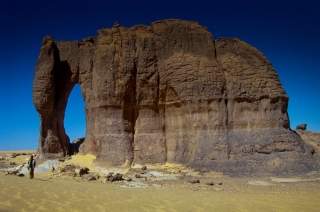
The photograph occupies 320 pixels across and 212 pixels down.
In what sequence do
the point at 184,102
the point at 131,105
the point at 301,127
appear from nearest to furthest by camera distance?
1. the point at 184,102
2. the point at 131,105
3. the point at 301,127

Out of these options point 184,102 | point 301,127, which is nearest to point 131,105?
point 184,102

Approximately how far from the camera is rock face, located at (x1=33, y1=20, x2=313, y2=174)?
18.2 metres

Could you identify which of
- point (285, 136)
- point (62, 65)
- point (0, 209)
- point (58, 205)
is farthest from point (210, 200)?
point (62, 65)

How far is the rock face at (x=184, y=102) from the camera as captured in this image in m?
18.2

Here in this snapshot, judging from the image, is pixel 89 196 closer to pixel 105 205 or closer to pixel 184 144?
pixel 105 205

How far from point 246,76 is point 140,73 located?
6.24 metres

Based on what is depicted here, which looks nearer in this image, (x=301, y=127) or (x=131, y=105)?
(x=131, y=105)

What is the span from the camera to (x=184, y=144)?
19953 millimetres

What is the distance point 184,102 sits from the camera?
2016 centimetres

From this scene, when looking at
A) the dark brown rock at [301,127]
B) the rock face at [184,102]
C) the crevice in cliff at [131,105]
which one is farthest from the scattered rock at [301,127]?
the crevice in cliff at [131,105]

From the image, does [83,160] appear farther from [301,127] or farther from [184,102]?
[301,127]

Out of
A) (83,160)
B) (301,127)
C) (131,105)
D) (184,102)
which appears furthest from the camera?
(301,127)

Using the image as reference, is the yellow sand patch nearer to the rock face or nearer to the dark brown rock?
the rock face

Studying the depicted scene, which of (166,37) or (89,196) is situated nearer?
(89,196)
